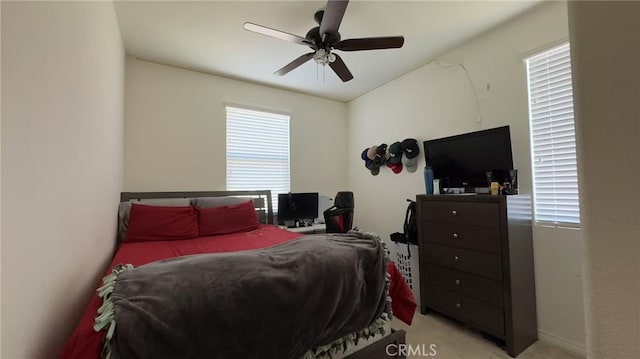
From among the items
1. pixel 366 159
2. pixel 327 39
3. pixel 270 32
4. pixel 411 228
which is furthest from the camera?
pixel 366 159

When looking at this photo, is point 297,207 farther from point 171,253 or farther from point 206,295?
point 206,295

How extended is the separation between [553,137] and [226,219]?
3.00m

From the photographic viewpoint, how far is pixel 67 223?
112cm

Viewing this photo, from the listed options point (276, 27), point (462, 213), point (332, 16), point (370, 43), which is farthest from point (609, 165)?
point (276, 27)

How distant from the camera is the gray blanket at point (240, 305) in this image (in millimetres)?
862

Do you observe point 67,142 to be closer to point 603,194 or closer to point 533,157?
point 603,194

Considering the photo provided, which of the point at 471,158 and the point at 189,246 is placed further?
the point at 471,158

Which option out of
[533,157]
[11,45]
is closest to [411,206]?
[533,157]

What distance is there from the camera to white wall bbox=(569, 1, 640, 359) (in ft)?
1.24

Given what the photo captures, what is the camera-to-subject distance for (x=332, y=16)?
5.69 ft

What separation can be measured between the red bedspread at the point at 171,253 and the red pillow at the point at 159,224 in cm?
11

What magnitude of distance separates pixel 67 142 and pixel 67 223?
0.35 m

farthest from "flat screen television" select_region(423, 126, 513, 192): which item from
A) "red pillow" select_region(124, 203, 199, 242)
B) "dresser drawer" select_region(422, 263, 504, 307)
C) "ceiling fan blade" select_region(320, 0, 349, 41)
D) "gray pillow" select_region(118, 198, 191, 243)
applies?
"gray pillow" select_region(118, 198, 191, 243)

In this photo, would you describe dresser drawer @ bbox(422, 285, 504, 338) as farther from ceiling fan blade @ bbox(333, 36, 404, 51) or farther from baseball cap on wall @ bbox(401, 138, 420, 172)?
ceiling fan blade @ bbox(333, 36, 404, 51)
